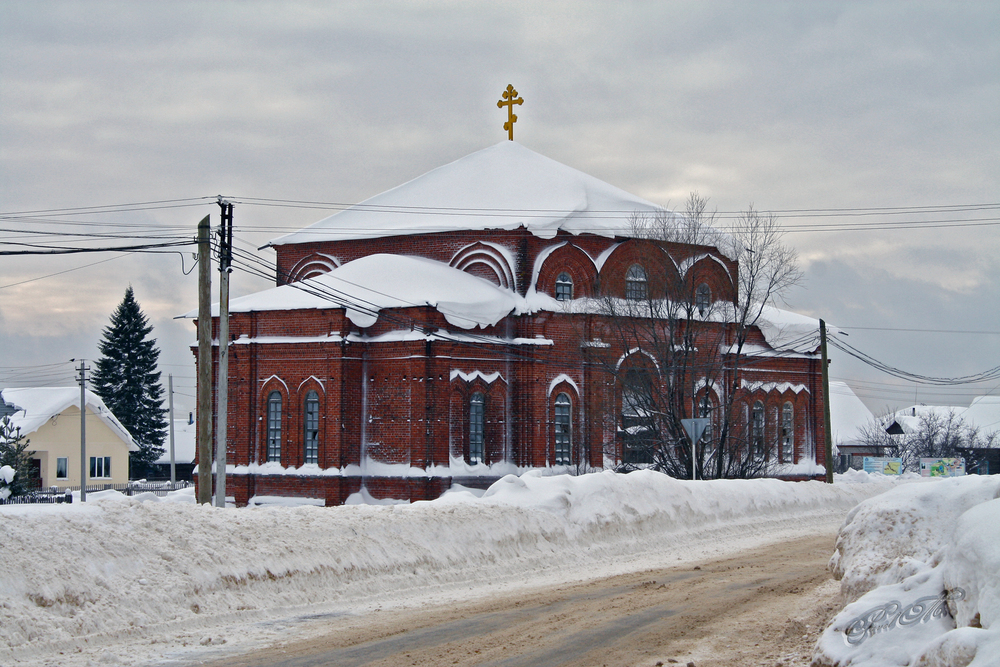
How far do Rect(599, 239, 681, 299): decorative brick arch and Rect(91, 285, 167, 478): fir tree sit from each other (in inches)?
1380

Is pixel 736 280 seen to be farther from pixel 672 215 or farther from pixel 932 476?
pixel 932 476

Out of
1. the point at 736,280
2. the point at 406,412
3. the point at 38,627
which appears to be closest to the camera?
the point at 38,627

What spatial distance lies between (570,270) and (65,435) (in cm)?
2877

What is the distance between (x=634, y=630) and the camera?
29.7 feet

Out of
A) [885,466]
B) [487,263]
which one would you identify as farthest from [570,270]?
[885,466]

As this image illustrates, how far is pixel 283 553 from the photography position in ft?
37.5

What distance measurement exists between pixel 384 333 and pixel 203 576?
1801 centimetres

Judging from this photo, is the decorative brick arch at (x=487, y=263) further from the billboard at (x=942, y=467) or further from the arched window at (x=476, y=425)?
the billboard at (x=942, y=467)

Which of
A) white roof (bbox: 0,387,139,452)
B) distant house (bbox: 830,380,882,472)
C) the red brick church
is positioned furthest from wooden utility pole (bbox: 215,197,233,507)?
distant house (bbox: 830,380,882,472)

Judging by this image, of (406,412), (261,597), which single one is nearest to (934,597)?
(261,597)

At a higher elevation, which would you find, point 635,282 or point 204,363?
point 635,282

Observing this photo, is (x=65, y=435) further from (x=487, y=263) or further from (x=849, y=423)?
(x=849, y=423)

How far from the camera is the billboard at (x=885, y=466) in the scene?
40375 mm

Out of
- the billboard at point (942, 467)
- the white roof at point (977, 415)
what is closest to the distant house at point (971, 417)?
the white roof at point (977, 415)
